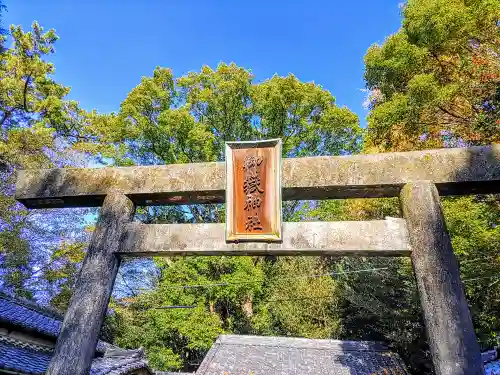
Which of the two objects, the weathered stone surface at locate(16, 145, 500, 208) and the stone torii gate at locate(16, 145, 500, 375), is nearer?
the stone torii gate at locate(16, 145, 500, 375)

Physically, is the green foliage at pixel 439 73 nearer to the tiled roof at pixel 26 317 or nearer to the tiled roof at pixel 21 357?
the tiled roof at pixel 21 357

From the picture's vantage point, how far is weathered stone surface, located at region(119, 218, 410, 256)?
266 centimetres

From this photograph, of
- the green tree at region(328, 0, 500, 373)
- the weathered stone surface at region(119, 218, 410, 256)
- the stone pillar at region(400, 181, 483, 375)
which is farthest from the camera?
the green tree at region(328, 0, 500, 373)

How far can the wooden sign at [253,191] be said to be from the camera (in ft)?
9.22

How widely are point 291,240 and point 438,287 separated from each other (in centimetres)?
108

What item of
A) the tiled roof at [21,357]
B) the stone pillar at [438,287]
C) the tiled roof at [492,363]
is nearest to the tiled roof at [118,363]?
the tiled roof at [21,357]

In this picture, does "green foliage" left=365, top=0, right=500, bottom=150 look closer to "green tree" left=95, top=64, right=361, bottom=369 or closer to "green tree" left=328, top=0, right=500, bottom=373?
"green tree" left=328, top=0, right=500, bottom=373

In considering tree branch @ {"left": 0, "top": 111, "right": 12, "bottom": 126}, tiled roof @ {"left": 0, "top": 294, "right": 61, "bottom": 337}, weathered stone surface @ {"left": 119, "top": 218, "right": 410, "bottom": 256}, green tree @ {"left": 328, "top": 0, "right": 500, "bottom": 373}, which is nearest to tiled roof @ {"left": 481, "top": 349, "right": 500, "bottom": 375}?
green tree @ {"left": 328, "top": 0, "right": 500, "bottom": 373}

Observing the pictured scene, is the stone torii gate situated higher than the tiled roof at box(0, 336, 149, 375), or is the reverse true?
the stone torii gate

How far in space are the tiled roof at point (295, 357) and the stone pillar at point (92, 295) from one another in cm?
935

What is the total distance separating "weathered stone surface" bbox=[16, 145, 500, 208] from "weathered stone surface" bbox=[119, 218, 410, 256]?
1.02 feet

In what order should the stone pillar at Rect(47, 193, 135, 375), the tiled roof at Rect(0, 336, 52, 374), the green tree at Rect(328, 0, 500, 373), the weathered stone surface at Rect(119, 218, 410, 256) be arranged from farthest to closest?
the green tree at Rect(328, 0, 500, 373), the tiled roof at Rect(0, 336, 52, 374), the weathered stone surface at Rect(119, 218, 410, 256), the stone pillar at Rect(47, 193, 135, 375)

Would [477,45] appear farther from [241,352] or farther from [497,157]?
[241,352]

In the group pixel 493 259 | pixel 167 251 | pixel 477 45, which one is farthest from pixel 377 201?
pixel 167 251
